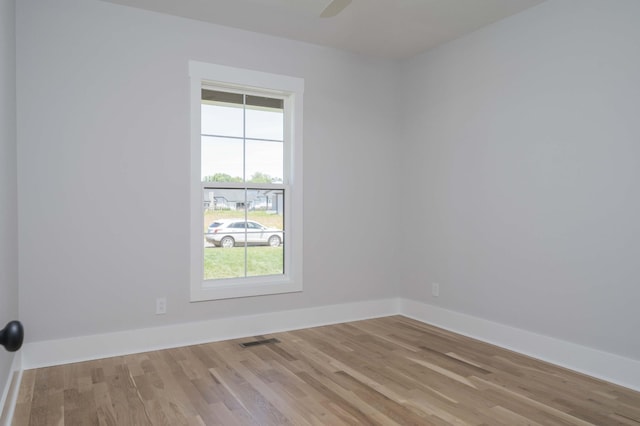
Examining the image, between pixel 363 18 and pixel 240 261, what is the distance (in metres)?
2.32

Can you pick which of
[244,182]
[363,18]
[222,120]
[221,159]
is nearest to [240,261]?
[244,182]

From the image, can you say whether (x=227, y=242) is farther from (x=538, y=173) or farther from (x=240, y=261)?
(x=538, y=173)

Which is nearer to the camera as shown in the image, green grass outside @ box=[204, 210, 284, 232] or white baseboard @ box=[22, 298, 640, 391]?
white baseboard @ box=[22, 298, 640, 391]

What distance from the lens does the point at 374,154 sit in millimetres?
4547

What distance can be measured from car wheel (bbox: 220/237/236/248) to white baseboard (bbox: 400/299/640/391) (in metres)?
2.00

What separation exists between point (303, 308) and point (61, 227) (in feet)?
6.98

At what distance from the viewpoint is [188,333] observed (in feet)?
11.7

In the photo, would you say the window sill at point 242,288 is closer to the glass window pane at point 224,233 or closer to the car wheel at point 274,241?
the glass window pane at point 224,233

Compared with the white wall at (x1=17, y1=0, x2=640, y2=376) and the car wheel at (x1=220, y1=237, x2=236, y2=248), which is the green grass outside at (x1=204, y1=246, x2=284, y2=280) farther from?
the white wall at (x1=17, y1=0, x2=640, y2=376)

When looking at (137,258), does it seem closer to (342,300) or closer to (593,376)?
(342,300)

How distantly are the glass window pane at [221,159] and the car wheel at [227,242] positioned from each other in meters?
0.52

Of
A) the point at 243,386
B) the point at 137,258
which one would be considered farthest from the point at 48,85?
the point at 243,386

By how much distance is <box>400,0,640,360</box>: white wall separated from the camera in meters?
2.84

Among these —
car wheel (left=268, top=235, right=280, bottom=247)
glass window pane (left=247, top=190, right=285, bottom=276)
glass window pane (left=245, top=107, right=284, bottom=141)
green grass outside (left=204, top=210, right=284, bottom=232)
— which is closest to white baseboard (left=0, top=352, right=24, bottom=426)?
green grass outside (left=204, top=210, right=284, bottom=232)
